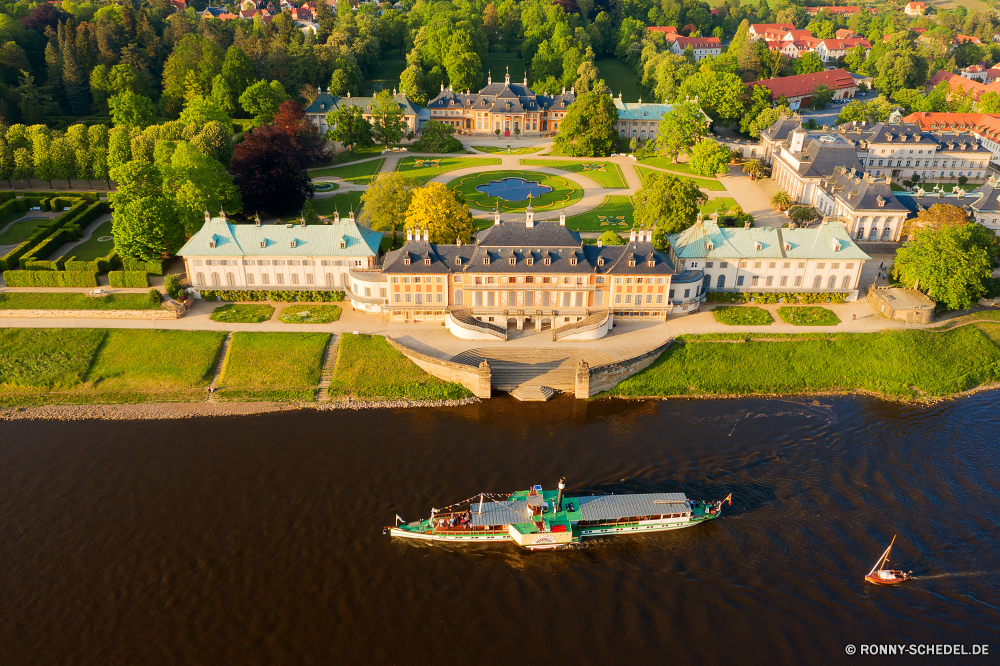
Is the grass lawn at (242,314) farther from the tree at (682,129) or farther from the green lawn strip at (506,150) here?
the tree at (682,129)

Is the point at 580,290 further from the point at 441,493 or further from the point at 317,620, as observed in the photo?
the point at 317,620

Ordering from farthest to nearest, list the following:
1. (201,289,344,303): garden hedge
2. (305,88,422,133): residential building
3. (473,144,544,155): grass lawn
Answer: (305,88,422,133): residential building, (473,144,544,155): grass lawn, (201,289,344,303): garden hedge

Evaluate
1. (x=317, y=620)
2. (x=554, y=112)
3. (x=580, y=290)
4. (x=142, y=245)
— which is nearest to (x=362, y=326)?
(x=580, y=290)

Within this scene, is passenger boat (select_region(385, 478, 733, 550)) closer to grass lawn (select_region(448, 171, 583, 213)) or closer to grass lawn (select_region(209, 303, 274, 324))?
grass lawn (select_region(209, 303, 274, 324))

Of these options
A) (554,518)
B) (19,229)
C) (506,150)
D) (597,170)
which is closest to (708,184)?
(597,170)

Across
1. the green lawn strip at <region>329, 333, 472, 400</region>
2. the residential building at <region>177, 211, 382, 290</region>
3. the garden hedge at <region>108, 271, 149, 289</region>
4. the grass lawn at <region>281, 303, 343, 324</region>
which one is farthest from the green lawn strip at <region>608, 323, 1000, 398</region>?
the garden hedge at <region>108, 271, 149, 289</region>

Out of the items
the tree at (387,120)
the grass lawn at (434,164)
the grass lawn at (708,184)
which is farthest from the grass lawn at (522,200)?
the tree at (387,120)

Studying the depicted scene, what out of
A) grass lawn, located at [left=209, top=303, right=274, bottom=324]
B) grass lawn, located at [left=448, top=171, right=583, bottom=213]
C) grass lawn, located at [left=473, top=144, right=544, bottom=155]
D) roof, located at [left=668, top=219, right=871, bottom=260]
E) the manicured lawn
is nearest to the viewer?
grass lawn, located at [left=209, top=303, right=274, bottom=324]

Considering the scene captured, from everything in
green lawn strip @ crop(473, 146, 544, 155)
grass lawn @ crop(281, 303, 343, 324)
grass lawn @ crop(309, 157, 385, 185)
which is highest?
green lawn strip @ crop(473, 146, 544, 155)
